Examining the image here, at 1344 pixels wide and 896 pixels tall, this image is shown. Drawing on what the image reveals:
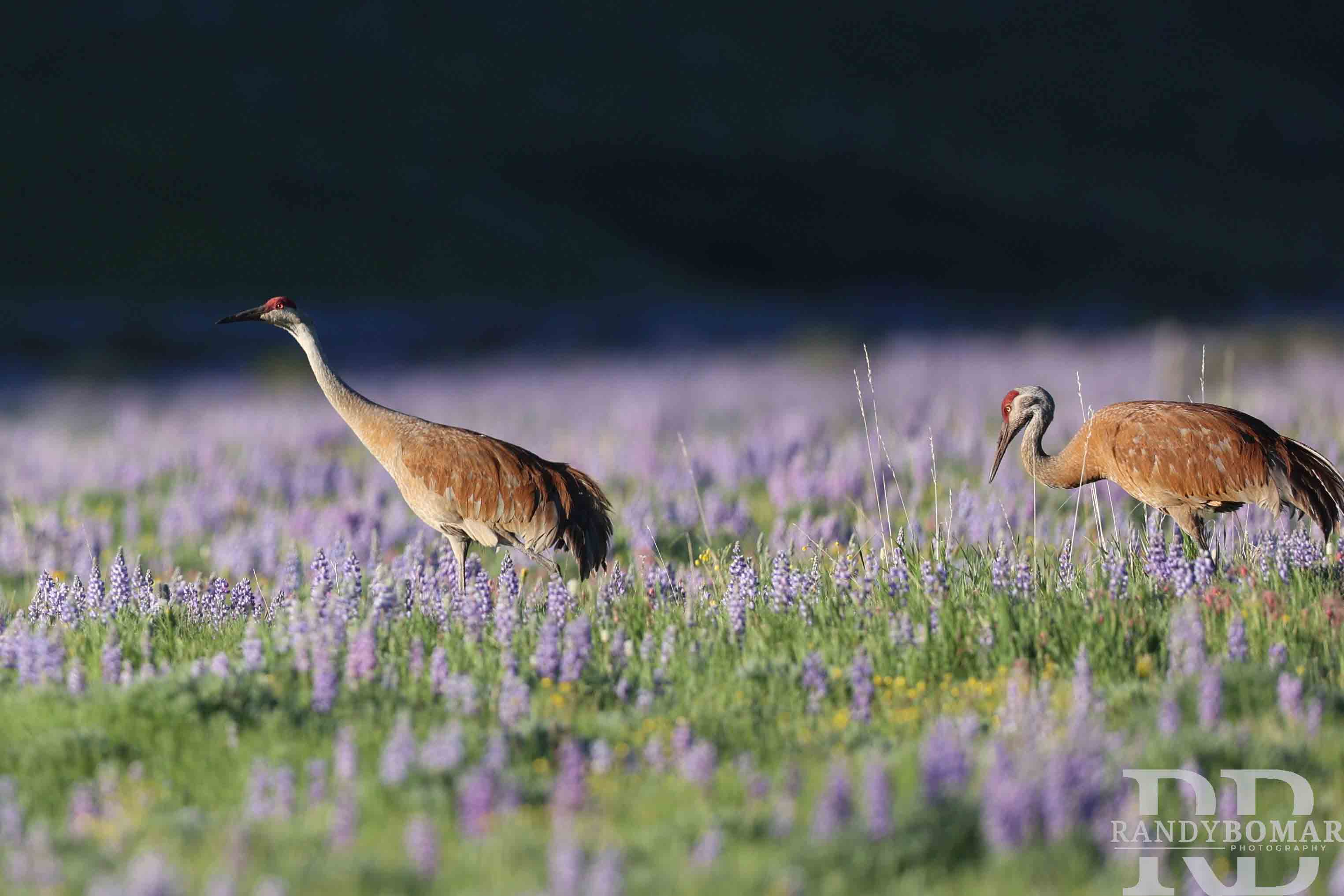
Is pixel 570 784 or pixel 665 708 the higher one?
pixel 665 708

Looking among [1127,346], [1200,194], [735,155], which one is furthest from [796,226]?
[1127,346]

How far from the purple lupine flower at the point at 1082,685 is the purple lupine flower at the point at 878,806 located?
1.03m

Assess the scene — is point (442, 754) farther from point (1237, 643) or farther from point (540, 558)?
point (540, 558)

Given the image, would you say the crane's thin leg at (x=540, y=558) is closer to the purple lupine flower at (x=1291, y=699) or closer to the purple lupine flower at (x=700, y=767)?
the purple lupine flower at (x=700, y=767)

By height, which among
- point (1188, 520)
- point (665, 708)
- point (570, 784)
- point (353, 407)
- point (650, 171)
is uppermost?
point (650, 171)

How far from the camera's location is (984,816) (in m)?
4.32

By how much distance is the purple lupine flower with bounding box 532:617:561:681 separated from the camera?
5969 mm

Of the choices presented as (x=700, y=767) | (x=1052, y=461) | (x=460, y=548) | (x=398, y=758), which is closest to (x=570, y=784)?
(x=700, y=767)

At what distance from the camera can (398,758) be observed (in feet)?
15.7

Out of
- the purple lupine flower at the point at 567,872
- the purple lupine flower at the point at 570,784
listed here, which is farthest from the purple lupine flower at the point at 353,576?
the purple lupine flower at the point at 567,872

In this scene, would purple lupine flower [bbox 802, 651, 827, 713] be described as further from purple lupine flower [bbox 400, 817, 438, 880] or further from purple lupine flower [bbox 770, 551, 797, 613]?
purple lupine flower [bbox 400, 817, 438, 880]

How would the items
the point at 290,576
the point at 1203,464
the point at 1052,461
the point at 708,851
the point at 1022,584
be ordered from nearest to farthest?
1. the point at 708,851
2. the point at 1022,584
3. the point at 1203,464
4. the point at 290,576
5. the point at 1052,461

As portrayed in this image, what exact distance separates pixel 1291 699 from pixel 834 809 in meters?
1.92

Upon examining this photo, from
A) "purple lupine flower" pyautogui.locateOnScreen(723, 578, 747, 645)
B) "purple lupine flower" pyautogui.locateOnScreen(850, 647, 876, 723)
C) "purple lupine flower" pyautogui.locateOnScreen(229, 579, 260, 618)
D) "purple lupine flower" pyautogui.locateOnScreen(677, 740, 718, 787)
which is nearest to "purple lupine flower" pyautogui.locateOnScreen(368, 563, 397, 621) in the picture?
"purple lupine flower" pyautogui.locateOnScreen(229, 579, 260, 618)
